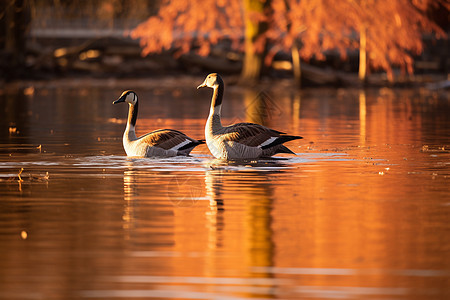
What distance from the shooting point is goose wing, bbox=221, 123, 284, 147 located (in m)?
17.9

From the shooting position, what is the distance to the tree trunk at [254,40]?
4662 cm

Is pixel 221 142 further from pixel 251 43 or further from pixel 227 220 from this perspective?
pixel 251 43

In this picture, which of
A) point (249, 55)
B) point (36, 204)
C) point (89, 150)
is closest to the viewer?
point (36, 204)

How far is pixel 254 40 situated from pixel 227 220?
36.5 m

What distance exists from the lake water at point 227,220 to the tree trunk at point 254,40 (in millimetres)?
22320

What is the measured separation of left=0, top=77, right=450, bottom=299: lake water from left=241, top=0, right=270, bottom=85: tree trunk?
22320 mm

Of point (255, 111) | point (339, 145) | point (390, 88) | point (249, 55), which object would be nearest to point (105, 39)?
point (249, 55)

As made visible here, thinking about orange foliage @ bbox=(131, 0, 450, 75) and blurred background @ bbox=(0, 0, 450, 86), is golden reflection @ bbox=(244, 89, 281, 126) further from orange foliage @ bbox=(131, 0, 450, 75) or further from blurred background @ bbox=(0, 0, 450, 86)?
blurred background @ bbox=(0, 0, 450, 86)

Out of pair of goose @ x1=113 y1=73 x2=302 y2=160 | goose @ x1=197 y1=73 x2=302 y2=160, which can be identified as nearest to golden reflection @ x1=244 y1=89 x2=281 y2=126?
pair of goose @ x1=113 y1=73 x2=302 y2=160

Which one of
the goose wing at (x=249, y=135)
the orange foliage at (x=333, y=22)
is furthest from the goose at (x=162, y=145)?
the orange foliage at (x=333, y=22)

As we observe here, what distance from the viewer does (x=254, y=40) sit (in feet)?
157

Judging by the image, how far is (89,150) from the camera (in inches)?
800

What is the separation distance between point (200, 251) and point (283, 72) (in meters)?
47.6

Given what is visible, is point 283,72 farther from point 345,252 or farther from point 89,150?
point 345,252
